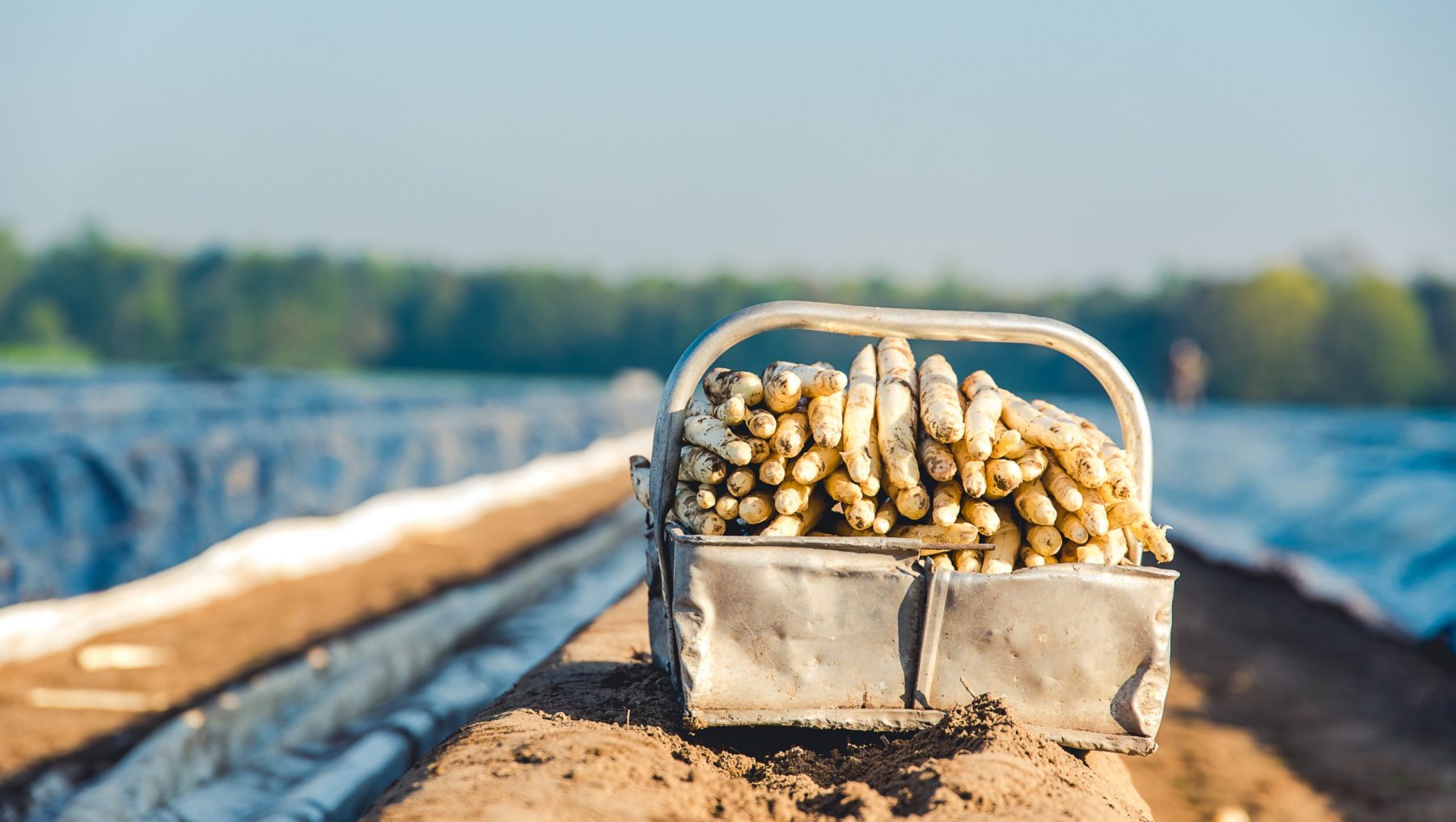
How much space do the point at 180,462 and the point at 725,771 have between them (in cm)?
461

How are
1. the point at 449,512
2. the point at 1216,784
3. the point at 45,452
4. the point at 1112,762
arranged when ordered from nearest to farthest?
the point at 1112,762 → the point at 1216,784 → the point at 45,452 → the point at 449,512

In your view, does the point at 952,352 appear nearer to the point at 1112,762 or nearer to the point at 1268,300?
the point at 1268,300

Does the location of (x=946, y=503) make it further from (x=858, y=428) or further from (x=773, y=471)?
(x=773, y=471)

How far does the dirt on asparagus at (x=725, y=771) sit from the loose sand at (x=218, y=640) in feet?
6.71

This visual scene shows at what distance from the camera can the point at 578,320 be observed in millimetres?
43188

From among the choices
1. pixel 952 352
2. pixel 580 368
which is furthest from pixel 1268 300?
pixel 580 368

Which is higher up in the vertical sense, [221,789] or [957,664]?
[957,664]

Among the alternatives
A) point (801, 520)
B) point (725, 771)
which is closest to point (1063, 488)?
point (801, 520)

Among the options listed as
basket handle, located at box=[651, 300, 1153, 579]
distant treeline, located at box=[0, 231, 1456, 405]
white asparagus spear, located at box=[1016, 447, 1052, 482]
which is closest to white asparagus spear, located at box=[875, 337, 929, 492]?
basket handle, located at box=[651, 300, 1153, 579]

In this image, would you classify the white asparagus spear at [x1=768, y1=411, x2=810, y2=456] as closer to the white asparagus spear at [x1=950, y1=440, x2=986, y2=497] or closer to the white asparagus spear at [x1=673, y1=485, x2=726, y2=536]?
the white asparagus spear at [x1=673, y1=485, x2=726, y2=536]

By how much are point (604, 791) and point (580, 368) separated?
3989 cm

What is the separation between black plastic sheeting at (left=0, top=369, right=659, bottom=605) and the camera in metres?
4.68

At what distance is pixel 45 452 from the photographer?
488cm

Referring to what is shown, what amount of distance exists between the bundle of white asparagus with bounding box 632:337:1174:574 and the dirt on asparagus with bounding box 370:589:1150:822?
365mm
